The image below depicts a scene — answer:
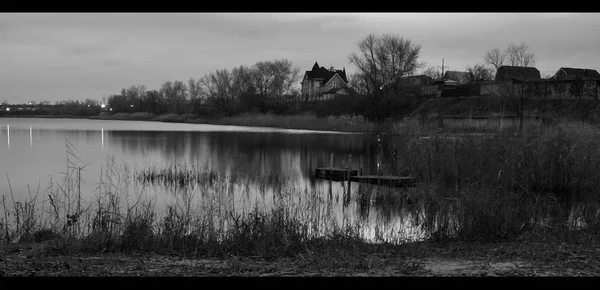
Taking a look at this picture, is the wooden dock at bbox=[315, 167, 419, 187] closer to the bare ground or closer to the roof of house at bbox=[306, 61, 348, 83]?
the bare ground

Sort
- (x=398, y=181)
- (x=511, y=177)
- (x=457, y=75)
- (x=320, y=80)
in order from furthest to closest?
(x=320, y=80), (x=457, y=75), (x=398, y=181), (x=511, y=177)

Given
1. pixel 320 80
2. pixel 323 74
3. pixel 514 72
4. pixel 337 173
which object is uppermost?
pixel 323 74

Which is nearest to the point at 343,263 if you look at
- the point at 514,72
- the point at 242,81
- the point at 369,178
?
the point at 369,178

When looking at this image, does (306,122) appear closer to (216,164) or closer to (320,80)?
(216,164)

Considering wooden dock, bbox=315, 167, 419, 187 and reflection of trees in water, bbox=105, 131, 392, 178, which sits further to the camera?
reflection of trees in water, bbox=105, 131, 392, 178

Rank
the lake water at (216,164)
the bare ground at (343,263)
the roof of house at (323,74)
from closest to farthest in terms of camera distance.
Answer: the bare ground at (343,263)
the lake water at (216,164)
the roof of house at (323,74)

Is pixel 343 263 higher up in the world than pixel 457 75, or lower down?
lower down

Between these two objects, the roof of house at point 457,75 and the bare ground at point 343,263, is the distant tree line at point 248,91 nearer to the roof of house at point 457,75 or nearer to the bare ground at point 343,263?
the roof of house at point 457,75

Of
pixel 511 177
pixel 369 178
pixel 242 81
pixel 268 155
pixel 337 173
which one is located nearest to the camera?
pixel 511 177

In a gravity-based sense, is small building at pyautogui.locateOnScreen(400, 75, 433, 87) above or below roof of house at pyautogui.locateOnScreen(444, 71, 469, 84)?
below

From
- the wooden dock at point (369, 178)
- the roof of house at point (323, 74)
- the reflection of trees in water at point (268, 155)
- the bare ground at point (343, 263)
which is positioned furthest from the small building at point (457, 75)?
the bare ground at point (343, 263)

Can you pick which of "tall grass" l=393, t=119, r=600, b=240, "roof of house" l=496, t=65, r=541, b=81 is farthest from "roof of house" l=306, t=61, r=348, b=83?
"tall grass" l=393, t=119, r=600, b=240

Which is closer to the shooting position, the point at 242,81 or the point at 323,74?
the point at 242,81
